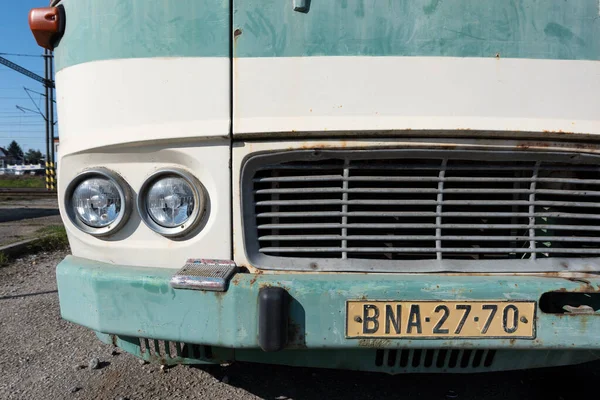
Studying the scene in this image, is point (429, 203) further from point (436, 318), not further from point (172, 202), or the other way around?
point (172, 202)

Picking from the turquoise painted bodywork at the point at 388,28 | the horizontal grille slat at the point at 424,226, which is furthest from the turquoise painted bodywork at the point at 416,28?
the horizontal grille slat at the point at 424,226

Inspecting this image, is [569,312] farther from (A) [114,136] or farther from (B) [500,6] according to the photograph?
(A) [114,136]

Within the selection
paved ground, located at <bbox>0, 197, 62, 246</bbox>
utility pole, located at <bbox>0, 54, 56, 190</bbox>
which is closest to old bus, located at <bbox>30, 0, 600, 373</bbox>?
paved ground, located at <bbox>0, 197, 62, 246</bbox>

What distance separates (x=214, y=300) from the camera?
1.53 m

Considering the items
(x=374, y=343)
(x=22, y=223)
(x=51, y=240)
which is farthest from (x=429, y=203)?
(x=22, y=223)

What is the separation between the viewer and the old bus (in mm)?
1540

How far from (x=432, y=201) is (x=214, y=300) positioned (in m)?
0.89

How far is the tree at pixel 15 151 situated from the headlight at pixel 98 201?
322 ft

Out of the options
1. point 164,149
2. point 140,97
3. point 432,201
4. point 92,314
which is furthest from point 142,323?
point 432,201

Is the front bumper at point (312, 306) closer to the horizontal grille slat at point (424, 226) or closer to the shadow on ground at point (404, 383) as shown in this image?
the horizontal grille slat at point (424, 226)

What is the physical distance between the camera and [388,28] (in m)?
1.59

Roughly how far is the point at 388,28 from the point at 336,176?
0.57 metres

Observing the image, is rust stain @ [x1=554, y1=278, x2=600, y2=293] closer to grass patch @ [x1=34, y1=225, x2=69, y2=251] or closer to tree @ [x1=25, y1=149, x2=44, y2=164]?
grass patch @ [x1=34, y1=225, x2=69, y2=251]

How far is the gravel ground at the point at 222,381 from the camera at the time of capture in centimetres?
241
